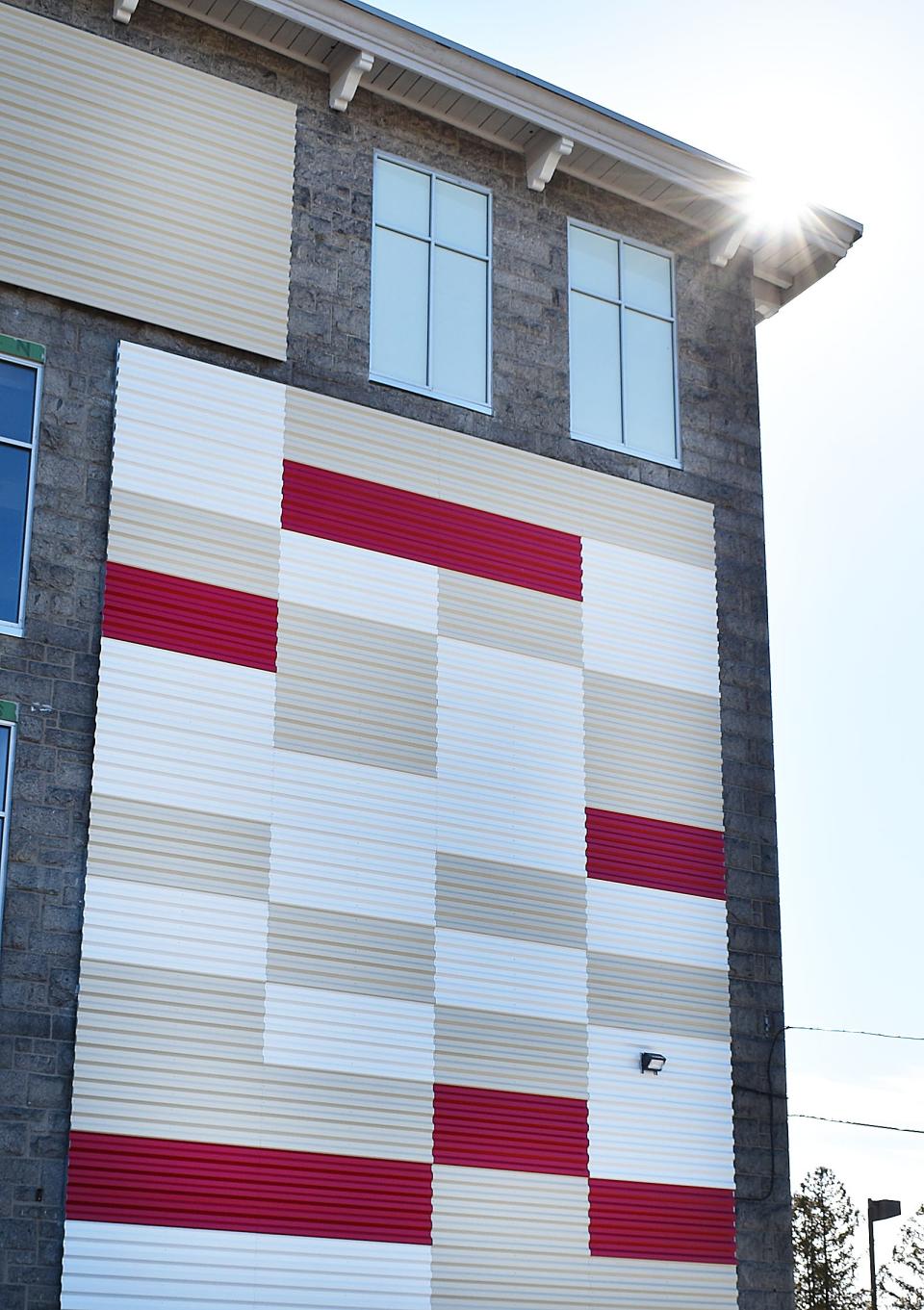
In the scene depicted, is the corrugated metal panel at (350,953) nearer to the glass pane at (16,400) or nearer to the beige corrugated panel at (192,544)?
the beige corrugated panel at (192,544)

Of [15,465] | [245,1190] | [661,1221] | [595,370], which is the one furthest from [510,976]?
[595,370]

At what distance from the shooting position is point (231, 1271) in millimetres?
17391

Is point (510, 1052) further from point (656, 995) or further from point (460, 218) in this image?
point (460, 218)

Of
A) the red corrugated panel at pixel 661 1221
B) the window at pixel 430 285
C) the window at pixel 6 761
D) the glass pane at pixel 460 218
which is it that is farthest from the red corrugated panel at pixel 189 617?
the red corrugated panel at pixel 661 1221

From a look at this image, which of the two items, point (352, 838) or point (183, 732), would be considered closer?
point (183, 732)

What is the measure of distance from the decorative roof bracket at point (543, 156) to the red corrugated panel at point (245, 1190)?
1251cm

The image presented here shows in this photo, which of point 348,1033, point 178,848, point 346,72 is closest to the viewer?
point 178,848

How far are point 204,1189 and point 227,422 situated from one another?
815cm

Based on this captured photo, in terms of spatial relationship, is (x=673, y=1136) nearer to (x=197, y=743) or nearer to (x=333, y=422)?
(x=197, y=743)

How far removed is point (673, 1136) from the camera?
20.7m

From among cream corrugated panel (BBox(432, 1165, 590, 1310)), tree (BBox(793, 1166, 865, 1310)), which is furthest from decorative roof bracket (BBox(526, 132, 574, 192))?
tree (BBox(793, 1166, 865, 1310))

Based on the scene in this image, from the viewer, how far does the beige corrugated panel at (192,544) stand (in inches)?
749

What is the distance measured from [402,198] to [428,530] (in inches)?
178

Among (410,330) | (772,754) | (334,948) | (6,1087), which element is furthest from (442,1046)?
(410,330)
